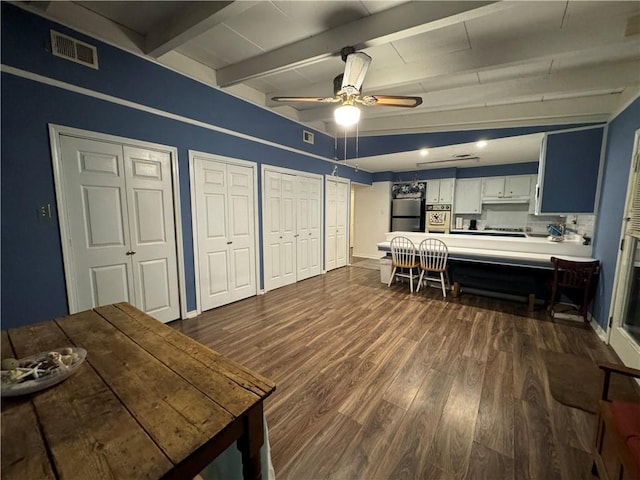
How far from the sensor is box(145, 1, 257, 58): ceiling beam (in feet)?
6.31

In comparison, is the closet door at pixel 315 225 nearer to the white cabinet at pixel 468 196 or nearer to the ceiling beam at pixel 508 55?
the ceiling beam at pixel 508 55

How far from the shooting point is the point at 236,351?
8.27 ft

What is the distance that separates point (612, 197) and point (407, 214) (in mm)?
4140

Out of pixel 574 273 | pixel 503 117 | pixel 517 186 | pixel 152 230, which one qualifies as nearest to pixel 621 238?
pixel 574 273

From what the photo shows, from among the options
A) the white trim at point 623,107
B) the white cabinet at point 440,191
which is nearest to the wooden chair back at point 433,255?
the white trim at point 623,107

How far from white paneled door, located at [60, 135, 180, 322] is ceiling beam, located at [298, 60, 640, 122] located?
2.85 m

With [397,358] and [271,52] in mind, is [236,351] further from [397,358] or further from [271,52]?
[271,52]

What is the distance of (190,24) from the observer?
6.98ft

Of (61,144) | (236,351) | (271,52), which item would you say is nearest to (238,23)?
(271,52)

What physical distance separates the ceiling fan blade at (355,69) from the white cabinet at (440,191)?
517 cm

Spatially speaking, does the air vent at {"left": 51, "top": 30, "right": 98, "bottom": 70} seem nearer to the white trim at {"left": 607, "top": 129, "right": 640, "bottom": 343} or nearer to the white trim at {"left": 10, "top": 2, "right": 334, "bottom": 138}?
the white trim at {"left": 10, "top": 2, "right": 334, "bottom": 138}

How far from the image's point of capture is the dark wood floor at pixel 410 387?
1455 millimetres

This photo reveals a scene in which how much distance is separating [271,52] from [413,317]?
137 inches

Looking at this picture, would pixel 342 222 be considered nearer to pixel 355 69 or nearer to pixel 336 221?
pixel 336 221
